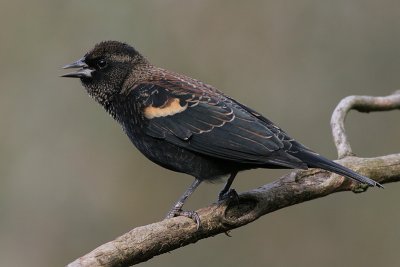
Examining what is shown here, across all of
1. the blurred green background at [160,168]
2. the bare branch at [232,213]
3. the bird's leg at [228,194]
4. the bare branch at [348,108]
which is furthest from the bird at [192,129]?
the blurred green background at [160,168]

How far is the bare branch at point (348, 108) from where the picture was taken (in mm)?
5715

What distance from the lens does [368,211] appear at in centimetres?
820

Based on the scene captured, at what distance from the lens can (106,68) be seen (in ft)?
19.4

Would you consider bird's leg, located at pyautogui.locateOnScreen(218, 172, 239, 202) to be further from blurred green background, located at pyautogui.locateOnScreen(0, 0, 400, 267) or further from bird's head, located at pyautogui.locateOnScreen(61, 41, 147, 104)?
blurred green background, located at pyautogui.locateOnScreen(0, 0, 400, 267)

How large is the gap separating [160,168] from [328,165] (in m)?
3.50

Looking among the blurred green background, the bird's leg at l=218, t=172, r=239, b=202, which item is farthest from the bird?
the blurred green background

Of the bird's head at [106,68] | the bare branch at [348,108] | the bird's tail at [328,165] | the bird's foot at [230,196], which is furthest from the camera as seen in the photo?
the bird's head at [106,68]

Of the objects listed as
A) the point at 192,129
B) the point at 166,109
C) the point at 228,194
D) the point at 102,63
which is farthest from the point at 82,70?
the point at 228,194

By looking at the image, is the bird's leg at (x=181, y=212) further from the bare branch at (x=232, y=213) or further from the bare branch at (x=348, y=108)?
the bare branch at (x=348, y=108)

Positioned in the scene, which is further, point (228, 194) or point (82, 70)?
point (82, 70)

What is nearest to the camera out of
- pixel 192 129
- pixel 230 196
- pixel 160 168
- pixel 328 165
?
pixel 328 165

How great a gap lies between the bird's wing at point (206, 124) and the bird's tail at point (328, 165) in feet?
0.26

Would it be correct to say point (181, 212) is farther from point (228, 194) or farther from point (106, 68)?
point (106, 68)

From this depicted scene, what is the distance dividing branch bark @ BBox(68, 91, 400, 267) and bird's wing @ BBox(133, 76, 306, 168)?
0.79 ft
